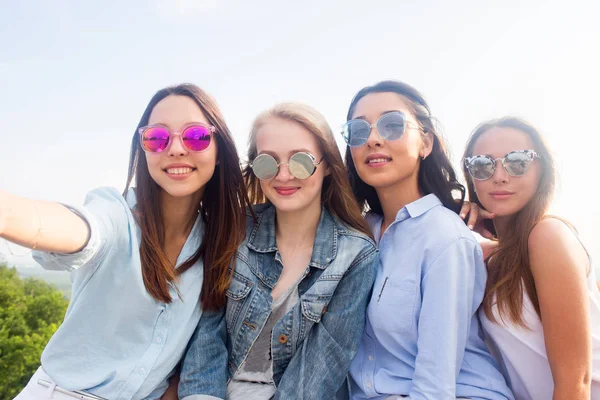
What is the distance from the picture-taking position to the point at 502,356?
3221 millimetres

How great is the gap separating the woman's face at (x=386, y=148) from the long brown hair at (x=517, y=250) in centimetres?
64

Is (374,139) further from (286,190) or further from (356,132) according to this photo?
(286,190)

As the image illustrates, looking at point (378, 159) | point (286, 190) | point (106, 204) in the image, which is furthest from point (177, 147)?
point (378, 159)

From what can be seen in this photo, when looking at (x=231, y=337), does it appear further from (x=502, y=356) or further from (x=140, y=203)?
(x=502, y=356)

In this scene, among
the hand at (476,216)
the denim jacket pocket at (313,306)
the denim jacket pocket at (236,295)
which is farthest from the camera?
the hand at (476,216)

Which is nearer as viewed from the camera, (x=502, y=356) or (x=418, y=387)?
(x=418, y=387)

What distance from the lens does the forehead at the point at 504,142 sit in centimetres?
345

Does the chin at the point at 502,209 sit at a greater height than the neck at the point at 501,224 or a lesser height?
greater

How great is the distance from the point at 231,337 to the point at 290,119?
1.82 meters

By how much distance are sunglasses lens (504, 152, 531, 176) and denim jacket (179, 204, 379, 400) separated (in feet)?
4.13

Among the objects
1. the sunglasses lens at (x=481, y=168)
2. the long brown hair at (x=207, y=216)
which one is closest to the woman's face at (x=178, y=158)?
the long brown hair at (x=207, y=216)

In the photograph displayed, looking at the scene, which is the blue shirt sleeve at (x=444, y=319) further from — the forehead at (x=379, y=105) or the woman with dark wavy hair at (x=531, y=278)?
the forehead at (x=379, y=105)

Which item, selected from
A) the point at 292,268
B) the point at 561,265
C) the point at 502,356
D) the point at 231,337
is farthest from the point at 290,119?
the point at 502,356

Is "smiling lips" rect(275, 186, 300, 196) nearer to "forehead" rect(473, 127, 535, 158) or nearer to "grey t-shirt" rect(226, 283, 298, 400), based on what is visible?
"grey t-shirt" rect(226, 283, 298, 400)
